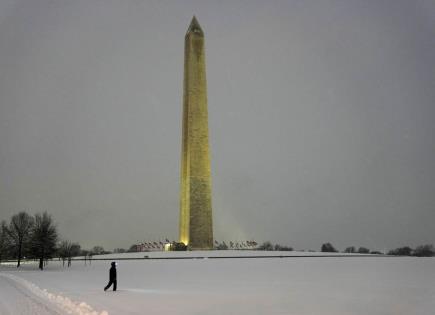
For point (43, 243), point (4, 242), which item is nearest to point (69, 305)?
point (43, 243)

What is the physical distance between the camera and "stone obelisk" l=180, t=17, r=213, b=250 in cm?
4834

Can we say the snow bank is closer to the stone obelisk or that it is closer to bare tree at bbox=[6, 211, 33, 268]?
the stone obelisk

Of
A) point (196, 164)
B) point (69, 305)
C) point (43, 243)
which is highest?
point (196, 164)

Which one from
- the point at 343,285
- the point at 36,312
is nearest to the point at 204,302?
the point at 36,312

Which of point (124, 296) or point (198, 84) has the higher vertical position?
point (198, 84)

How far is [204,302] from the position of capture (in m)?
12.4

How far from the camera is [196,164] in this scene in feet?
160

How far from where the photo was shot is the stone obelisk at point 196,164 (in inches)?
1903

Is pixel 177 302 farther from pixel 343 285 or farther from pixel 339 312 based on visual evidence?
pixel 343 285

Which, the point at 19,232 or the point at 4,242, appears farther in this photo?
the point at 4,242

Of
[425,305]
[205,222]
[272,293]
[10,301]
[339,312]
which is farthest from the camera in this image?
[205,222]

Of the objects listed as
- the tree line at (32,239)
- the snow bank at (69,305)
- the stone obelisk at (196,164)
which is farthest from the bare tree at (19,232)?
the snow bank at (69,305)

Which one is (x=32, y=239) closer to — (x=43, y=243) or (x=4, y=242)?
(x=43, y=243)

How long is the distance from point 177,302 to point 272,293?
341 cm
